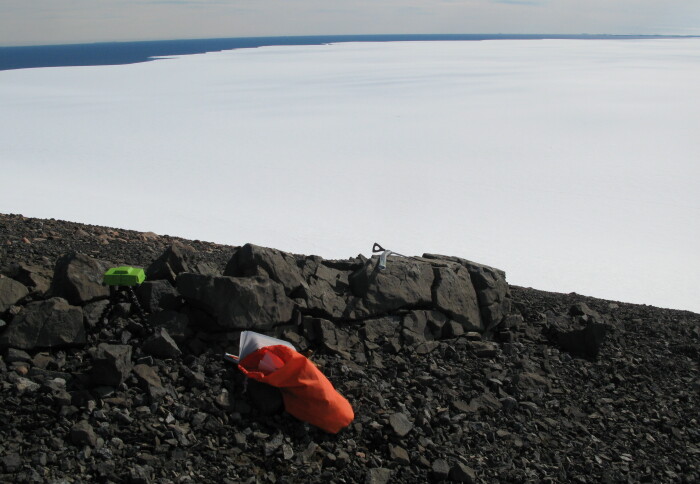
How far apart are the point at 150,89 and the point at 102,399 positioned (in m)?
36.1

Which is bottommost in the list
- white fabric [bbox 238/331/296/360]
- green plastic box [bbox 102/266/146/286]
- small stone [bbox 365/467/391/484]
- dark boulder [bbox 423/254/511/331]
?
small stone [bbox 365/467/391/484]

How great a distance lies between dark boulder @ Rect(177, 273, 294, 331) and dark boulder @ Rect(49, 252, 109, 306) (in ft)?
2.26

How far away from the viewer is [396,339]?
548 centimetres

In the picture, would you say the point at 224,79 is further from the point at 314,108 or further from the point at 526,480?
the point at 526,480

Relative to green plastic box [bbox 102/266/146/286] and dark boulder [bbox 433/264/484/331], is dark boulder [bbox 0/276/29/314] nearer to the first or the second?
green plastic box [bbox 102/266/146/286]

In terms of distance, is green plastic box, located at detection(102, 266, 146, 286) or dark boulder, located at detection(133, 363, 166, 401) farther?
green plastic box, located at detection(102, 266, 146, 286)

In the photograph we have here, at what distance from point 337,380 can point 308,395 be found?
606 mm

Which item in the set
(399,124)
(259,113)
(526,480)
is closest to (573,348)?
(526,480)

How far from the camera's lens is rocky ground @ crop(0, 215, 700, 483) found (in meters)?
3.91

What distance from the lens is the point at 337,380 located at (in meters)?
4.80

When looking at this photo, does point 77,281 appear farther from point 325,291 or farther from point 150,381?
point 325,291

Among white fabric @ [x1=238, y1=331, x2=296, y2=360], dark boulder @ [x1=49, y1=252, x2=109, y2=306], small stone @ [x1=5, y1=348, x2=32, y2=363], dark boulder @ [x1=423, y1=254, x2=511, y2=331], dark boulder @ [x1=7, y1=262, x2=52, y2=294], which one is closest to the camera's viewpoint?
small stone @ [x1=5, y1=348, x2=32, y2=363]

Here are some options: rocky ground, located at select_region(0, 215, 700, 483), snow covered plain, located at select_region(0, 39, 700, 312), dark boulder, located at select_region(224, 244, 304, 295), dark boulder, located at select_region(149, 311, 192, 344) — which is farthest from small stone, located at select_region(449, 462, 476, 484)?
snow covered plain, located at select_region(0, 39, 700, 312)

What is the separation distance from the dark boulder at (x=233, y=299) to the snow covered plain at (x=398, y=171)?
20.8ft
